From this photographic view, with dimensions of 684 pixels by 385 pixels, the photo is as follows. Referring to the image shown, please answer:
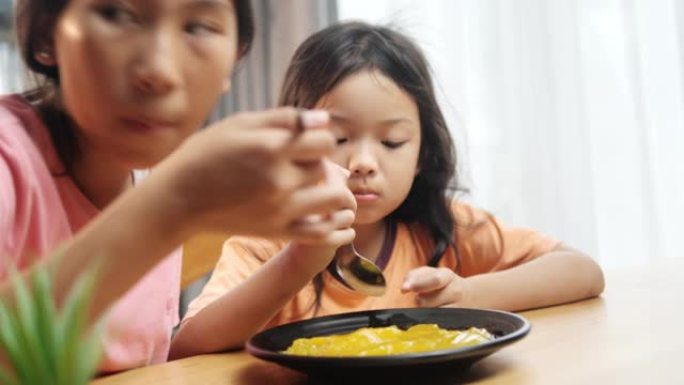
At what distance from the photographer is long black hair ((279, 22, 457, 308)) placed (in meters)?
1.22

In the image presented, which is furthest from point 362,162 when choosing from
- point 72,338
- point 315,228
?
point 72,338

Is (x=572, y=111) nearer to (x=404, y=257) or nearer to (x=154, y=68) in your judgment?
(x=404, y=257)

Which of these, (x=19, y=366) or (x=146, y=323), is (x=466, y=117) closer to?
(x=146, y=323)

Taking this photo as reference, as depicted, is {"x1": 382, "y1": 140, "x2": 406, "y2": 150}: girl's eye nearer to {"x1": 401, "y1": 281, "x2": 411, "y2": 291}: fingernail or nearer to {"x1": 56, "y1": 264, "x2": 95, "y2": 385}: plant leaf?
{"x1": 401, "y1": 281, "x2": 411, "y2": 291}: fingernail

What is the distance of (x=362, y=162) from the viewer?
110 cm

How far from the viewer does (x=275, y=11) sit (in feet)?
10.3

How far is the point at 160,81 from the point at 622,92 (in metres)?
1.75

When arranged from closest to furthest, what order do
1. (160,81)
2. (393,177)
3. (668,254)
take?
(160,81)
(393,177)
(668,254)

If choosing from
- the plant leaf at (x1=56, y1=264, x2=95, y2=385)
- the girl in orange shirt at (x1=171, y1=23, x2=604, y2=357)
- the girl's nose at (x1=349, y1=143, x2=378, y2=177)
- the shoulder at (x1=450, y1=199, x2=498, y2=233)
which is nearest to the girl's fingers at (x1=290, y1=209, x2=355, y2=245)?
the plant leaf at (x1=56, y1=264, x2=95, y2=385)

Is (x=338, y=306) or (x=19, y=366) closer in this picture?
(x=19, y=366)

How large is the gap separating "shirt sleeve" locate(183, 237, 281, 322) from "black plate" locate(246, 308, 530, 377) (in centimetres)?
22

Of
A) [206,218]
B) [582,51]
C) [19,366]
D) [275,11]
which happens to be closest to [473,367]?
[206,218]

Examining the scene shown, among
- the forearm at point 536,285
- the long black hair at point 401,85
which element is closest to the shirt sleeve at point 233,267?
the long black hair at point 401,85

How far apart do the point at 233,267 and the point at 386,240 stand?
0.32 metres
